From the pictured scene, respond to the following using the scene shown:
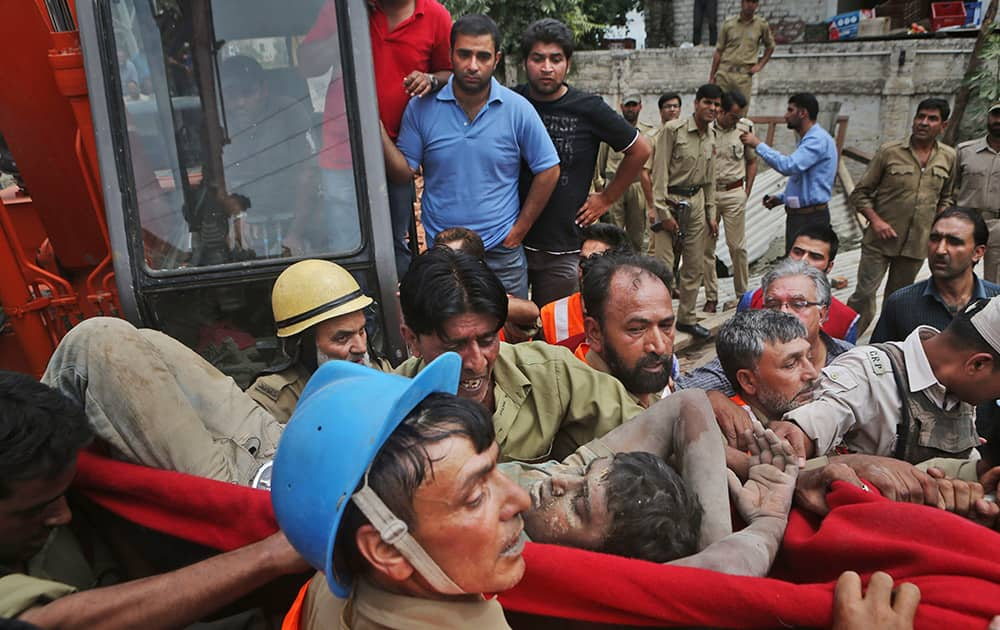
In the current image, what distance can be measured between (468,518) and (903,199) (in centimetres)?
604

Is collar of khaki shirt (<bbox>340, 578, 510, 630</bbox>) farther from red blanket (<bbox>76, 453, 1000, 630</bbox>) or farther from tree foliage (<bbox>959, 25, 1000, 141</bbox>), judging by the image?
tree foliage (<bbox>959, 25, 1000, 141</bbox>)

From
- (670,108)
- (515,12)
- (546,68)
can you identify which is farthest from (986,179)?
(515,12)

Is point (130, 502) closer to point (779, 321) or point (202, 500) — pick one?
point (202, 500)

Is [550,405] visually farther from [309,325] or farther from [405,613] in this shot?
[405,613]

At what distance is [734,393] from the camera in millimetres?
3064

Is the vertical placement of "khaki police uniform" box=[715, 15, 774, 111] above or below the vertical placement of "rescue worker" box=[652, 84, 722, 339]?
above

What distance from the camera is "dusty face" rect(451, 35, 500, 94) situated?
11.7ft

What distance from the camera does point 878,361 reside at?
7.61 feet

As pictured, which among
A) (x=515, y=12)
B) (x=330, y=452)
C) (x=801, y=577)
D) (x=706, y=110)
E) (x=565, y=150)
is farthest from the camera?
(x=515, y=12)

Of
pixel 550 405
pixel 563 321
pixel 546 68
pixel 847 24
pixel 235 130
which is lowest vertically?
pixel 563 321

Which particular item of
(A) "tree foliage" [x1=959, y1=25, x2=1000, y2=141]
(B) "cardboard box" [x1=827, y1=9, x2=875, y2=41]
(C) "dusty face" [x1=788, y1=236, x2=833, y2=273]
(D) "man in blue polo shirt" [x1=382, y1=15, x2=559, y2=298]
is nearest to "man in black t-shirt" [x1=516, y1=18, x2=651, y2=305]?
(D) "man in blue polo shirt" [x1=382, y1=15, x2=559, y2=298]

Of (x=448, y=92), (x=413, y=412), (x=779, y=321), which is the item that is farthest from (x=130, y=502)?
(x=448, y=92)

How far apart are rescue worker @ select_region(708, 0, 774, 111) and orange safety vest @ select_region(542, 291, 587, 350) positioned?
911 centimetres

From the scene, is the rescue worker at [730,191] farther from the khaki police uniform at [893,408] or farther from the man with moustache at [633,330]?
the khaki police uniform at [893,408]
